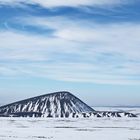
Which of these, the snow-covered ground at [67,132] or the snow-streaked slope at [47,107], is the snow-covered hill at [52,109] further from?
the snow-covered ground at [67,132]

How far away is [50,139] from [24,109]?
382ft

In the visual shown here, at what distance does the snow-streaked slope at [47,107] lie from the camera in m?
158

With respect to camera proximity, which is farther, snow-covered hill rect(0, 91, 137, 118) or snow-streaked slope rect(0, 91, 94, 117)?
snow-streaked slope rect(0, 91, 94, 117)

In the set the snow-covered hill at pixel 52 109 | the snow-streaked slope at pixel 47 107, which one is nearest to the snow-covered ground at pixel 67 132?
the snow-covered hill at pixel 52 109

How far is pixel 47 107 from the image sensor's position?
17062cm

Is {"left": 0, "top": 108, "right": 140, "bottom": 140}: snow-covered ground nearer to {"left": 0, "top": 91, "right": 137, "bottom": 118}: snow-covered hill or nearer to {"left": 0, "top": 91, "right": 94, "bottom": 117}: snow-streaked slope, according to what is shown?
{"left": 0, "top": 91, "right": 137, "bottom": 118}: snow-covered hill

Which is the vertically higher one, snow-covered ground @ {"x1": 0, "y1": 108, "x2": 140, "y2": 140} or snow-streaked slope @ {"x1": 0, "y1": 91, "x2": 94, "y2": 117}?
snow-streaked slope @ {"x1": 0, "y1": 91, "x2": 94, "y2": 117}

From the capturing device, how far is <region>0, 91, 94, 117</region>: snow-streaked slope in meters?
158

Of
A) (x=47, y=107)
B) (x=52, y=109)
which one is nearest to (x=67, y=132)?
(x=52, y=109)

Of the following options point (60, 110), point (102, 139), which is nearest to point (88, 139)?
point (102, 139)

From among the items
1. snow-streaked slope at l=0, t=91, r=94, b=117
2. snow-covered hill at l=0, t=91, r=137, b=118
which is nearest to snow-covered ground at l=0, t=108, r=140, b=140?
snow-covered hill at l=0, t=91, r=137, b=118

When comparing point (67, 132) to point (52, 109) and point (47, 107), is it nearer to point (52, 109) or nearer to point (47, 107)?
point (52, 109)

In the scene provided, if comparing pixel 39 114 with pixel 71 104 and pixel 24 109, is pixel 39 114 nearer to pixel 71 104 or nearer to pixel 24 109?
pixel 24 109

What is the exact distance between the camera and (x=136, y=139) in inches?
2111
